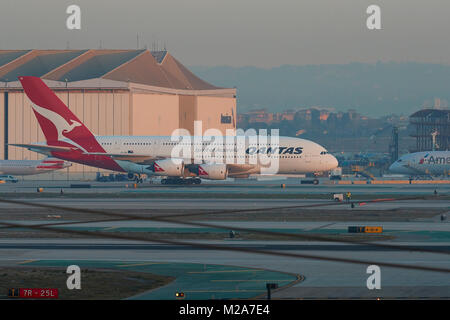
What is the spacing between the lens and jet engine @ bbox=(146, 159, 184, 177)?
85.0m

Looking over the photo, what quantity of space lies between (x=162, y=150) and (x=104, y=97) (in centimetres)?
3207

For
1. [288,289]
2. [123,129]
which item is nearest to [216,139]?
[123,129]

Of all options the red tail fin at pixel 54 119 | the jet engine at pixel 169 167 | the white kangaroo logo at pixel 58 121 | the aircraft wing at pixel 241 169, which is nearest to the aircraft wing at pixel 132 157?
the red tail fin at pixel 54 119

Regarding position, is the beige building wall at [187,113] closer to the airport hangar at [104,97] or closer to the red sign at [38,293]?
the airport hangar at [104,97]

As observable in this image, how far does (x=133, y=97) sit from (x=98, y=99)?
218 inches

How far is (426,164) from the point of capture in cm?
11038

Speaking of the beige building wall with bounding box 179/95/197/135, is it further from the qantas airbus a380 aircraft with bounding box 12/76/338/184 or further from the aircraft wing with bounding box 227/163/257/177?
the aircraft wing with bounding box 227/163/257/177

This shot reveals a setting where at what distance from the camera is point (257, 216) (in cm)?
5091

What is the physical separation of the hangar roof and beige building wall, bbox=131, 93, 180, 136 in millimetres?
4210

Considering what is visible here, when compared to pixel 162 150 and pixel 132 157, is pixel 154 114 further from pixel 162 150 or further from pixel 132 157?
pixel 132 157

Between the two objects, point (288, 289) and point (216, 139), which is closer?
point (288, 289)

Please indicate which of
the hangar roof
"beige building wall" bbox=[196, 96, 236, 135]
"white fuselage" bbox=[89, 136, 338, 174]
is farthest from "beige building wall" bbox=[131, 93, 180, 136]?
"white fuselage" bbox=[89, 136, 338, 174]

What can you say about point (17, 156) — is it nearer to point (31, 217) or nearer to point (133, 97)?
point (133, 97)
